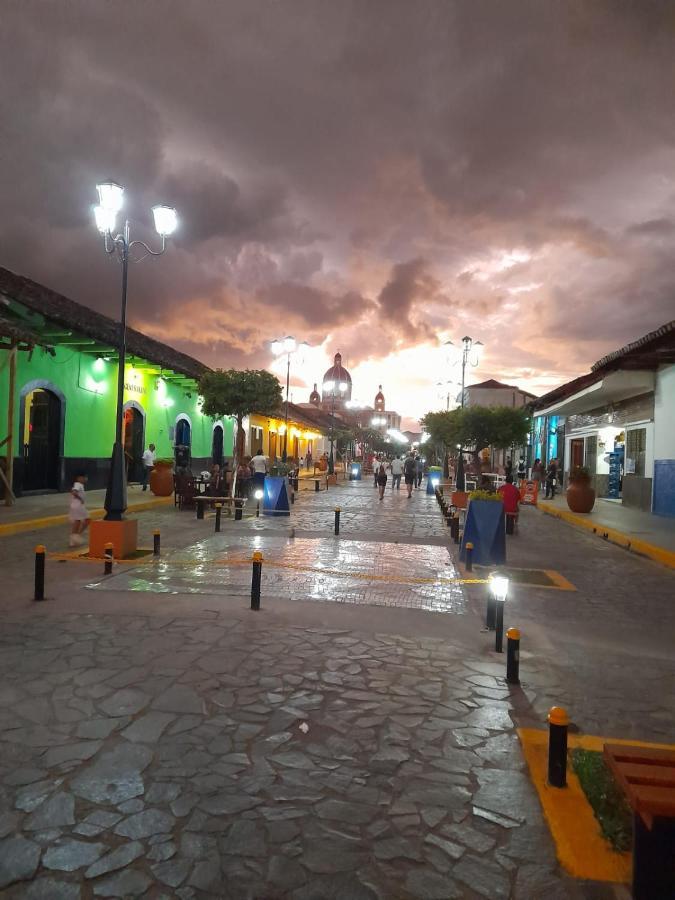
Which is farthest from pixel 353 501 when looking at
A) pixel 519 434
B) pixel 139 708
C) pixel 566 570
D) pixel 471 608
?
pixel 139 708

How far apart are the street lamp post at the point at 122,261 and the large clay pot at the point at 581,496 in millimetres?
12773

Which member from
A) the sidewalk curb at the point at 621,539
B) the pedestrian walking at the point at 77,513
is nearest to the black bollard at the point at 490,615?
the sidewalk curb at the point at 621,539

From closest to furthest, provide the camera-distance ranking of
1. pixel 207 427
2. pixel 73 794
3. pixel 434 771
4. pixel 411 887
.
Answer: pixel 411 887, pixel 73 794, pixel 434 771, pixel 207 427

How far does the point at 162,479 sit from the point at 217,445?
585 inches

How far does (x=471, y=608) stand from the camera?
6.62 metres

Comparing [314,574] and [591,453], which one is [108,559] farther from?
[591,453]

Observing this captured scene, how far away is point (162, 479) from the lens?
18203 mm

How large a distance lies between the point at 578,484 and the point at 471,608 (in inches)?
475

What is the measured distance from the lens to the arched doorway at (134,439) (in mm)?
22516

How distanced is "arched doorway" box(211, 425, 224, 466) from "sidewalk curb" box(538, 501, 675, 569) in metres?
19.1

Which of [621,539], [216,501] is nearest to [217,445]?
[216,501]

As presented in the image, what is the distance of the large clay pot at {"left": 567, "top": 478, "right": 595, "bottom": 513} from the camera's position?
1709 cm

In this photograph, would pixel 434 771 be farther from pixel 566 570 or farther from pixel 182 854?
pixel 566 570

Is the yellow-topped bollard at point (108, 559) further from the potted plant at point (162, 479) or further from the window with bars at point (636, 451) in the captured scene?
the window with bars at point (636, 451)
